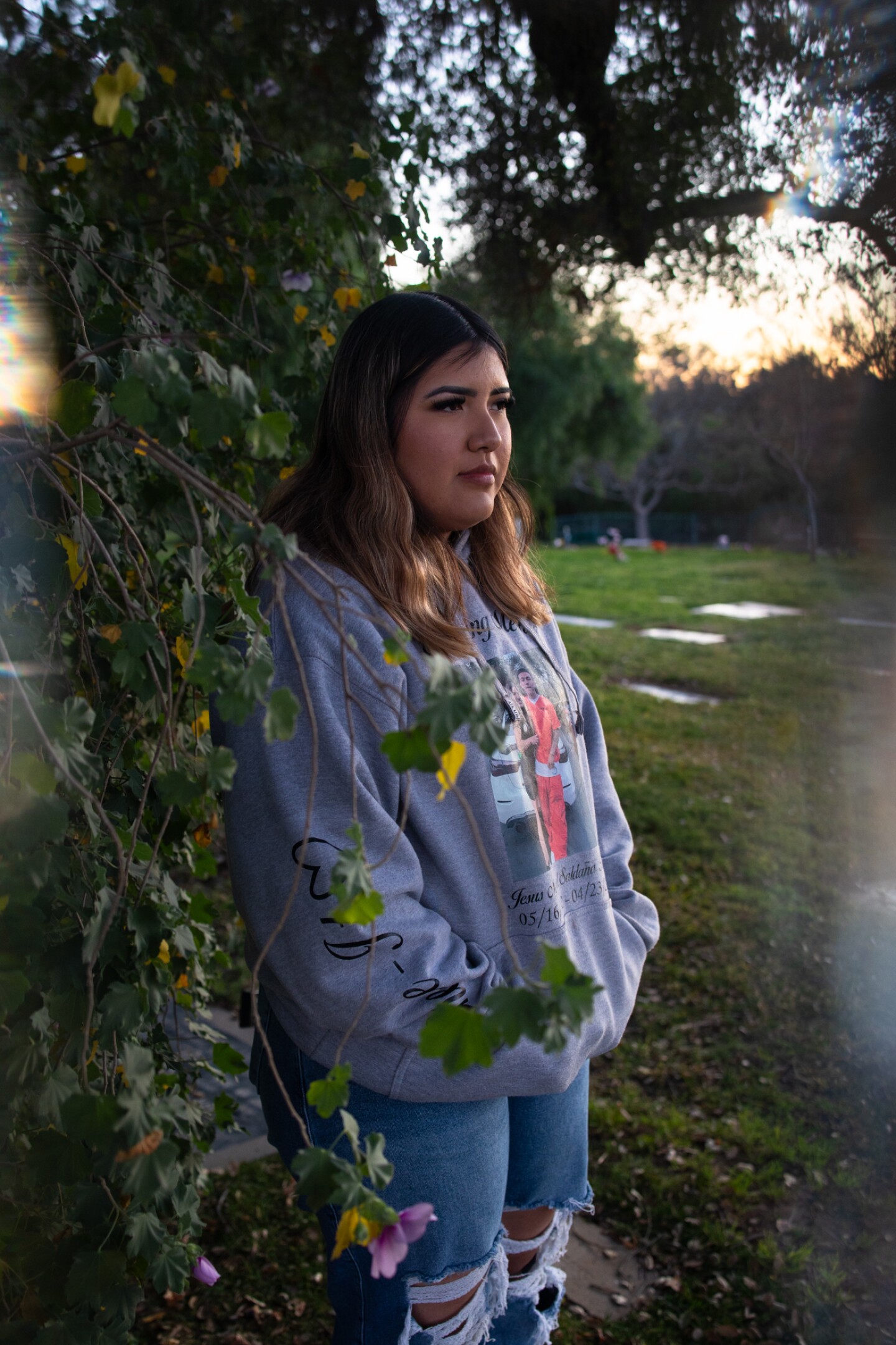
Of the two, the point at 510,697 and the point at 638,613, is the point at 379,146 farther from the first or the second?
the point at 638,613

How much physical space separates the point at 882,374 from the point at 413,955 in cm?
264

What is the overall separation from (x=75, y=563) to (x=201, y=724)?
520 mm

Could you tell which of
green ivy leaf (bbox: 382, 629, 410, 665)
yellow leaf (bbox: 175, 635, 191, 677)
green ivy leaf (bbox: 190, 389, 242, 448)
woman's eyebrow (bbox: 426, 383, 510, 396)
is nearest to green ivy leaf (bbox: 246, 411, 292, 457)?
green ivy leaf (bbox: 190, 389, 242, 448)

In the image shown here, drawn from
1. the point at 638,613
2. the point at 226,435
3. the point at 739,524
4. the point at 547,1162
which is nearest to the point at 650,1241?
the point at 547,1162

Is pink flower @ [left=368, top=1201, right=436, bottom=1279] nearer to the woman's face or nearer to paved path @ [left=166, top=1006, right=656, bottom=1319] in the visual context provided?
the woman's face

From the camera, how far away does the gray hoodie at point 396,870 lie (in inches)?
51.2

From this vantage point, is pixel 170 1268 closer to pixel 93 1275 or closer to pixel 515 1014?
pixel 93 1275

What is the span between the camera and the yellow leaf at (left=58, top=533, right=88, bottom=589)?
128 cm

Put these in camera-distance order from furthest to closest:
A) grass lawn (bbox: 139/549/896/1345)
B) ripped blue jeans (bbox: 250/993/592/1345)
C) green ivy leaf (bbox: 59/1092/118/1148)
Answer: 1. grass lawn (bbox: 139/549/896/1345)
2. ripped blue jeans (bbox: 250/993/592/1345)
3. green ivy leaf (bbox: 59/1092/118/1148)

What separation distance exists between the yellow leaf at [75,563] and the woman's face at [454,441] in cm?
53

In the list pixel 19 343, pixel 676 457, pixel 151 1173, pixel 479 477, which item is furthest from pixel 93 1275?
pixel 676 457

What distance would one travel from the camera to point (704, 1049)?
344 cm

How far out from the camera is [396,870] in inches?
52.5

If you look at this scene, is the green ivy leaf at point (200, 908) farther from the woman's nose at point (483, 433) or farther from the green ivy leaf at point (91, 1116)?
the woman's nose at point (483, 433)
